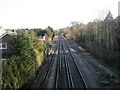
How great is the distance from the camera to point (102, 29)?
68.5ft

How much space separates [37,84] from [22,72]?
2169 mm

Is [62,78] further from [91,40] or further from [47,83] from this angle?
[91,40]

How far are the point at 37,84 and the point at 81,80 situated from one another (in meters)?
3.70

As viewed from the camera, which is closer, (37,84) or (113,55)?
(37,84)

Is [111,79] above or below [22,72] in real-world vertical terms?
below

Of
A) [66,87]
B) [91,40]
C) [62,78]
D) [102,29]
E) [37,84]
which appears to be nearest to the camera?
[66,87]

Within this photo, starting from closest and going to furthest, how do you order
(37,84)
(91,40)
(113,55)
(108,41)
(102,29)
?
(37,84) → (113,55) → (108,41) → (102,29) → (91,40)

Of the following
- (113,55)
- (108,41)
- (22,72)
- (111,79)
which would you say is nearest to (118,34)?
(108,41)

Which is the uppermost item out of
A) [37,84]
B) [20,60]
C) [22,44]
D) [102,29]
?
[102,29]

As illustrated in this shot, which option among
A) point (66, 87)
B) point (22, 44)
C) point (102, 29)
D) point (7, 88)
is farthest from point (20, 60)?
point (102, 29)

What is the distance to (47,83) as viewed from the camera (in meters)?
10.9

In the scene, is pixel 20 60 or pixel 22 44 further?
pixel 22 44

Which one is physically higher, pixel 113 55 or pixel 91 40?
pixel 91 40

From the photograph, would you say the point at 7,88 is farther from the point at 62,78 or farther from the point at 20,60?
the point at 62,78
